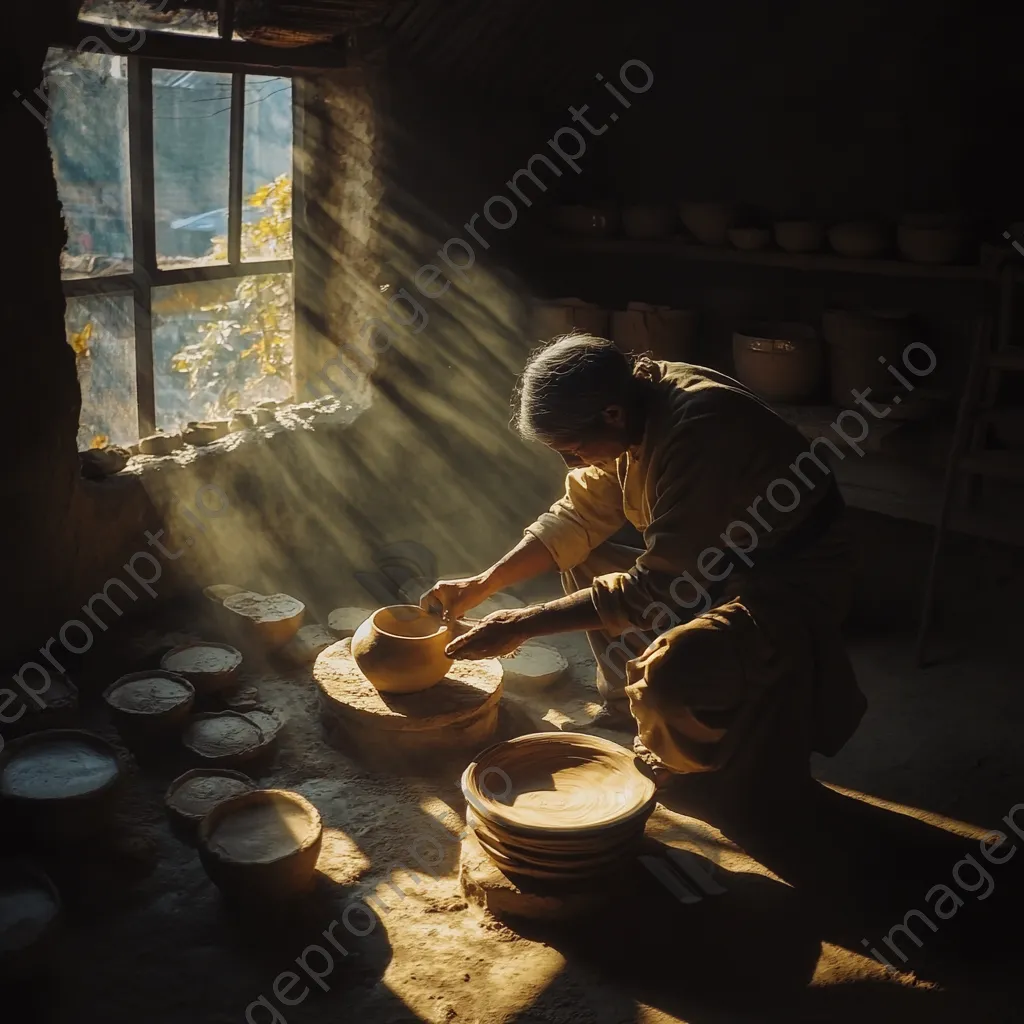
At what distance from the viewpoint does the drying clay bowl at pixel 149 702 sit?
12.3ft

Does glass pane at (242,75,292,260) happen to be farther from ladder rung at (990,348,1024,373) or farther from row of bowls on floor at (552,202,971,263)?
ladder rung at (990,348,1024,373)

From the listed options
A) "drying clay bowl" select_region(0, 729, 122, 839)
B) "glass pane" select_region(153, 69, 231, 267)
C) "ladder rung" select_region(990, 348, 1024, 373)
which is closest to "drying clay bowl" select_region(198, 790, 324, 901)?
"drying clay bowl" select_region(0, 729, 122, 839)

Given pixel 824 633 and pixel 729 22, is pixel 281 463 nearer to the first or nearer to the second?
pixel 824 633

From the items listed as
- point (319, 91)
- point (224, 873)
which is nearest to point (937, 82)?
point (319, 91)

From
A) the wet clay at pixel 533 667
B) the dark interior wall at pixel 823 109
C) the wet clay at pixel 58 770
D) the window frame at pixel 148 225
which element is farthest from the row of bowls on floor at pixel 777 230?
the wet clay at pixel 58 770

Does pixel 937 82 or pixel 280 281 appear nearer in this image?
pixel 937 82

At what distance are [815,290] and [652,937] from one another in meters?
4.03

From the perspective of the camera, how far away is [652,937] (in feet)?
9.61

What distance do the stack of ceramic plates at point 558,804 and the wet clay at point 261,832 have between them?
0.51 meters

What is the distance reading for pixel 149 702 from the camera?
12.6ft

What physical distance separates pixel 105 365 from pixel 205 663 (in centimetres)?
150

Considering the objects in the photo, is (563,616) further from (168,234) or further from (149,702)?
(168,234)

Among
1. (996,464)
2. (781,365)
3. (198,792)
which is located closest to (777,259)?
(781,365)

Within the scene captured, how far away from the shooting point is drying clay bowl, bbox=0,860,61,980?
8.43 feet
